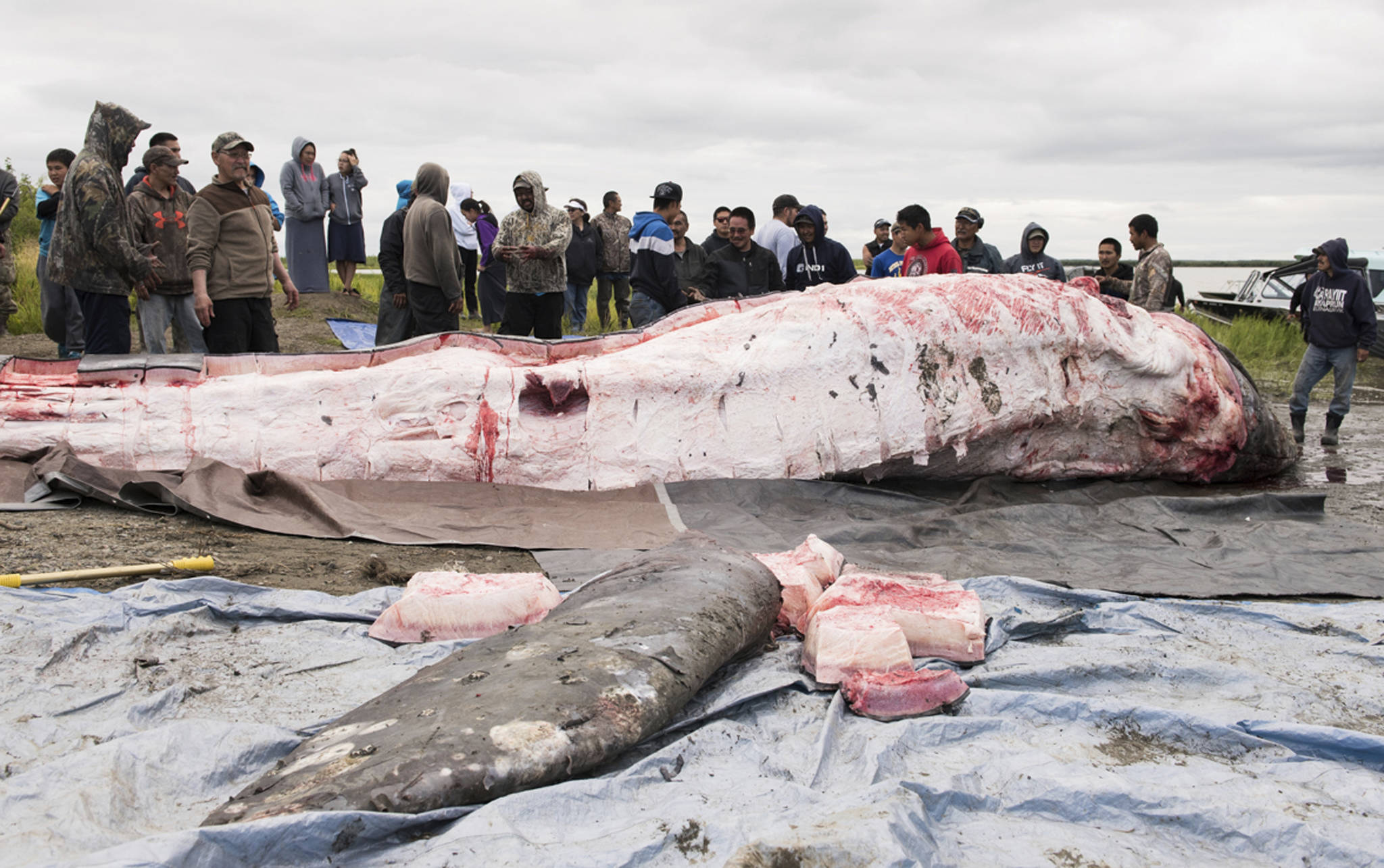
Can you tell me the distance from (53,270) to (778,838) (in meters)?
6.14

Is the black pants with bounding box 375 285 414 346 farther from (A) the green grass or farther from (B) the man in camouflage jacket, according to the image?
(A) the green grass

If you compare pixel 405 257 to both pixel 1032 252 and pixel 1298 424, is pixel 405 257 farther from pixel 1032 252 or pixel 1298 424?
pixel 1298 424

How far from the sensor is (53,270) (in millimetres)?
6180

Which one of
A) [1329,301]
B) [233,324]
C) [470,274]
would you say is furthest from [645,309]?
[1329,301]

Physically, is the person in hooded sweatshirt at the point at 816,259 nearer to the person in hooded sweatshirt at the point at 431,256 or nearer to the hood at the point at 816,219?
the hood at the point at 816,219

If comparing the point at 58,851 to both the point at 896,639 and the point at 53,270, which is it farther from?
the point at 53,270

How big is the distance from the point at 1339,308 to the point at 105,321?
10051 millimetres

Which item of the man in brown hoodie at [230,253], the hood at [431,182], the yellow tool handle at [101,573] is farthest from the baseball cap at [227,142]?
the yellow tool handle at [101,573]

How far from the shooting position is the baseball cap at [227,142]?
20.7 ft

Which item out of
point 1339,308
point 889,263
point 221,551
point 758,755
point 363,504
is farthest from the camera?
point 889,263

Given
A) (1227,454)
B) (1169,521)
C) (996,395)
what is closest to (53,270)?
(996,395)

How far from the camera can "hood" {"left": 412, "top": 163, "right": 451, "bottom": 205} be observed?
25.3 feet

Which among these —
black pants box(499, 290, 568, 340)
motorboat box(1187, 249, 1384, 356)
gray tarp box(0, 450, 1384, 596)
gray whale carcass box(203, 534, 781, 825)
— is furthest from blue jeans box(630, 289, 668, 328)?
motorboat box(1187, 249, 1384, 356)

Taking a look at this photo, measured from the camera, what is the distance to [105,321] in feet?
20.9
